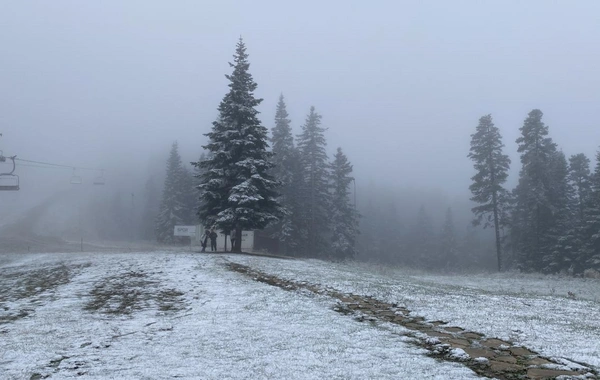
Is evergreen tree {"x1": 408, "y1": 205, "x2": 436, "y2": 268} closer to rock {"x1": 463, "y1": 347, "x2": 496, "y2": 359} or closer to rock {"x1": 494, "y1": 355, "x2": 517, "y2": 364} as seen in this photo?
rock {"x1": 463, "y1": 347, "x2": 496, "y2": 359}

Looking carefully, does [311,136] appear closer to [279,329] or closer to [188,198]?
[188,198]

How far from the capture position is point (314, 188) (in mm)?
50188

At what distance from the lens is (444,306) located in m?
10.5

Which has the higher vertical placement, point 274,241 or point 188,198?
point 188,198

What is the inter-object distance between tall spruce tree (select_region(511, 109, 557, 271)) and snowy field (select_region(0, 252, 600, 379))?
35.1 m

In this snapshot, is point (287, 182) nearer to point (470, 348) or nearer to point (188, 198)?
point (188, 198)

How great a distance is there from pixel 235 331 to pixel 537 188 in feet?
140

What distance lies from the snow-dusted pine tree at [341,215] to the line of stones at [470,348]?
140 feet

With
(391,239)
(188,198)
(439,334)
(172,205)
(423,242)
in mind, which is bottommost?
(439,334)

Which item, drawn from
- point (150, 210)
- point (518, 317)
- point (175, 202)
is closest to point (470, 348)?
point (518, 317)

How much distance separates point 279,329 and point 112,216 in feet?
387

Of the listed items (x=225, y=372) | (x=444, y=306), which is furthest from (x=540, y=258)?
(x=225, y=372)

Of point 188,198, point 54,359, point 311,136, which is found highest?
point 311,136

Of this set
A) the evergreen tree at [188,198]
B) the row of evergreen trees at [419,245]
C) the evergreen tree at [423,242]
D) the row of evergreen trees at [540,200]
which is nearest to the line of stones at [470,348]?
the row of evergreen trees at [540,200]
